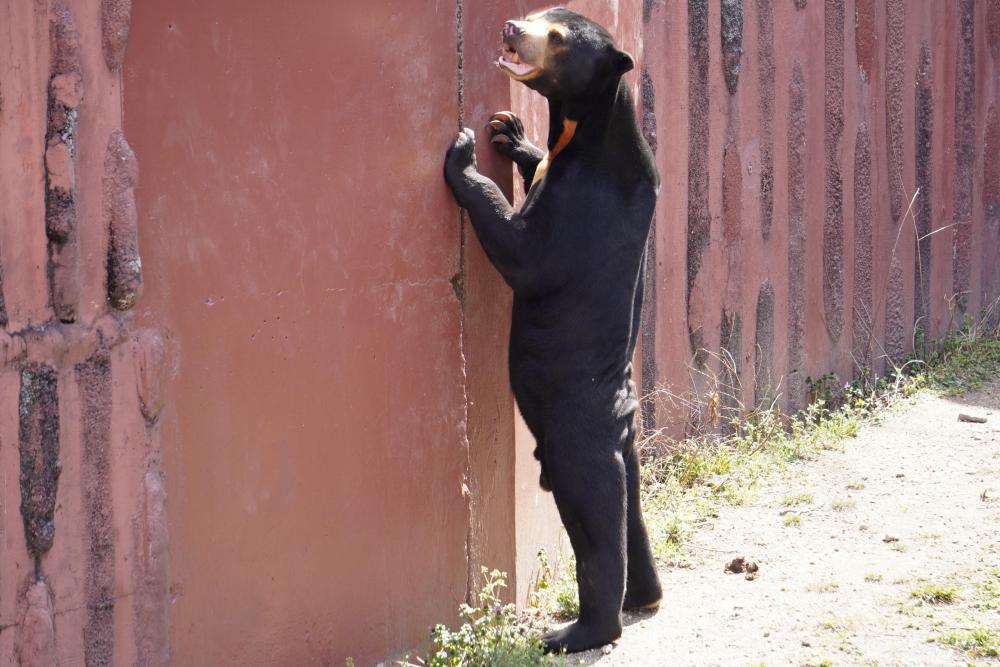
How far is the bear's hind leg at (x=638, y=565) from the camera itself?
13.0ft

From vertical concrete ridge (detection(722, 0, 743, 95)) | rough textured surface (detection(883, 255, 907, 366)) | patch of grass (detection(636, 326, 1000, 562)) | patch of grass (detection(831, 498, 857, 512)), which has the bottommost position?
patch of grass (detection(831, 498, 857, 512))

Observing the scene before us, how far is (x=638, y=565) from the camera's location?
A: 402 cm

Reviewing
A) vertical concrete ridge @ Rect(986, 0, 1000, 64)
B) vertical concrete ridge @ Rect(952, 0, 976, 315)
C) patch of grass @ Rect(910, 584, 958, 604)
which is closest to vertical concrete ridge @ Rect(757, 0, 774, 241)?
vertical concrete ridge @ Rect(952, 0, 976, 315)

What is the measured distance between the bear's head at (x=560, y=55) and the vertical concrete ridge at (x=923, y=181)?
4.13m

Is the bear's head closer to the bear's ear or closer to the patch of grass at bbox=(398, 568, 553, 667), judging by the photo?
the bear's ear

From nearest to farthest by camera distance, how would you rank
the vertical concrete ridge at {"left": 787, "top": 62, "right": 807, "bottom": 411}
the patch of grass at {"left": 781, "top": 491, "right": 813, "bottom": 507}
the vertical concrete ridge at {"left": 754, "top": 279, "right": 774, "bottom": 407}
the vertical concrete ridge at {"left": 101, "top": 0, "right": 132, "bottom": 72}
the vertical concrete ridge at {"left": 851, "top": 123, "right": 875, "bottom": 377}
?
the vertical concrete ridge at {"left": 101, "top": 0, "right": 132, "bottom": 72} → the patch of grass at {"left": 781, "top": 491, "right": 813, "bottom": 507} → the vertical concrete ridge at {"left": 754, "top": 279, "right": 774, "bottom": 407} → the vertical concrete ridge at {"left": 787, "top": 62, "right": 807, "bottom": 411} → the vertical concrete ridge at {"left": 851, "top": 123, "right": 875, "bottom": 377}

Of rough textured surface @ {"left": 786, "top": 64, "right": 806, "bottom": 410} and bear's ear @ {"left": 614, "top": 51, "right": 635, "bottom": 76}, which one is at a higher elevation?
bear's ear @ {"left": 614, "top": 51, "right": 635, "bottom": 76}

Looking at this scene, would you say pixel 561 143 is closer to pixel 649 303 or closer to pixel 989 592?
pixel 649 303

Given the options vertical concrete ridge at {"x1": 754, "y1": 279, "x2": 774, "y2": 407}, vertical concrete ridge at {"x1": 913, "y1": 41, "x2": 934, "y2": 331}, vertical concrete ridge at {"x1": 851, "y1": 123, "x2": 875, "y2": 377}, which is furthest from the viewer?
vertical concrete ridge at {"x1": 913, "y1": 41, "x2": 934, "y2": 331}

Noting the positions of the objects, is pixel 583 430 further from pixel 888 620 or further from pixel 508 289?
pixel 888 620

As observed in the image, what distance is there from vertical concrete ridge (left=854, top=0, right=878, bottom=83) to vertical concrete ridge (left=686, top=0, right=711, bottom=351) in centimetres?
143

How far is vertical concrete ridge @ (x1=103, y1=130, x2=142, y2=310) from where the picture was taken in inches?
102

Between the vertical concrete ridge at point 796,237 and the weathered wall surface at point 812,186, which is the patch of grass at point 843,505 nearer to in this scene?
the weathered wall surface at point 812,186

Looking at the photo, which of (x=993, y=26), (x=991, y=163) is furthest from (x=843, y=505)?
(x=993, y=26)
